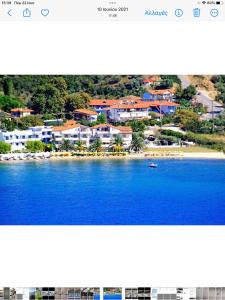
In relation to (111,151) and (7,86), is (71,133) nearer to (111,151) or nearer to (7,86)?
(111,151)

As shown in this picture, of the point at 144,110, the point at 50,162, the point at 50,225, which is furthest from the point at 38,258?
the point at 144,110

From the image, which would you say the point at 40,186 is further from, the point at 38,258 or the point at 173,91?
the point at 173,91

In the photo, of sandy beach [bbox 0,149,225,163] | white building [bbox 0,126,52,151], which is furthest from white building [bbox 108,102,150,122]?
white building [bbox 0,126,52,151]

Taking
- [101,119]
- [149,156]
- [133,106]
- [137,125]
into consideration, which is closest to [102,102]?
[101,119]

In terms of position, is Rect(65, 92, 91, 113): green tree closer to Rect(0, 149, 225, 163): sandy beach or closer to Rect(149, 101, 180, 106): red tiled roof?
Rect(0, 149, 225, 163): sandy beach
